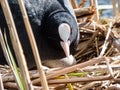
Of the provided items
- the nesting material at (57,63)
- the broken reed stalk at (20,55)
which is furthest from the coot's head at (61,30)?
the broken reed stalk at (20,55)

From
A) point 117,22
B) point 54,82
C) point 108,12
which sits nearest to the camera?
point 54,82

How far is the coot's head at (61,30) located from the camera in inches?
88.0

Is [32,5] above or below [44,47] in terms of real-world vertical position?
above

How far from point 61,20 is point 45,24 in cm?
10

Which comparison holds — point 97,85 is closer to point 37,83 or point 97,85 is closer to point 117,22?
point 37,83

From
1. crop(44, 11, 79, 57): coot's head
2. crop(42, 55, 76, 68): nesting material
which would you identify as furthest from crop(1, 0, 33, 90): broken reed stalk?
crop(42, 55, 76, 68): nesting material

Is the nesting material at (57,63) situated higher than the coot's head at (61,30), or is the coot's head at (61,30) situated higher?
the coot's head at (61,30)

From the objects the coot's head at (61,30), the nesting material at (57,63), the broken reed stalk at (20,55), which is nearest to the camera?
the broken reed stalk at (20,55)

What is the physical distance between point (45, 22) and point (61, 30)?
0.15 meters

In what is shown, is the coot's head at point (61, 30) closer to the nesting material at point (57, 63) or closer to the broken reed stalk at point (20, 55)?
the nesting material at point (57, 63)

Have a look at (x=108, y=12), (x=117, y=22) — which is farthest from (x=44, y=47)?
(x=108, y=12)

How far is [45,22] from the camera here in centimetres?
233

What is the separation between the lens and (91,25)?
2547mm

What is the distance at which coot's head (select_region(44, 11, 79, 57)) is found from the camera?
2234 millimetres
